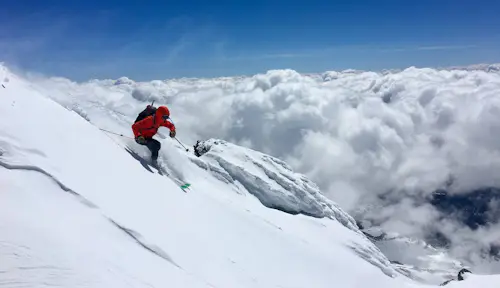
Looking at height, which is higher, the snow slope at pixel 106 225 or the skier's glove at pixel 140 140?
the skier's glove at pixel 140 140

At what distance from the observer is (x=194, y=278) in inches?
474

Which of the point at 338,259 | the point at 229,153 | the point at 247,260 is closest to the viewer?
the point at 247,260

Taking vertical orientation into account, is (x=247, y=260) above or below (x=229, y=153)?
below

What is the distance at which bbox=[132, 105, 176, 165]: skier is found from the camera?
21.2 m

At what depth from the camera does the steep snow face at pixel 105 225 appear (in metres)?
8.70

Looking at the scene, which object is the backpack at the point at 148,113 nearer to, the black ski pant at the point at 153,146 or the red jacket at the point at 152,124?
the red jacket at the point at 152,124

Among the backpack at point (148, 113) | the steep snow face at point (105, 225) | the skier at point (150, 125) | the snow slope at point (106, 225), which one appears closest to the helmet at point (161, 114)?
the skier at point (150, 125)

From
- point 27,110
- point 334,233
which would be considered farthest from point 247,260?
point 334,233

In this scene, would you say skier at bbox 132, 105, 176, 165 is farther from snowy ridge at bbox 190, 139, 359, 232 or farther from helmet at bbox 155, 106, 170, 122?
snowy ridge at bbox 190, 139, 359, 232

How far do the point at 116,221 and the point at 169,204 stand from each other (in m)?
5.52

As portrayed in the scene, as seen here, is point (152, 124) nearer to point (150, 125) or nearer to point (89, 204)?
point (150, 125)

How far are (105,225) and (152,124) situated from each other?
36.4ft

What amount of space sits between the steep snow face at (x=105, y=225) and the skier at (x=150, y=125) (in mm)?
1064

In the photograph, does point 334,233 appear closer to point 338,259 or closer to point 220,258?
point 338,259
